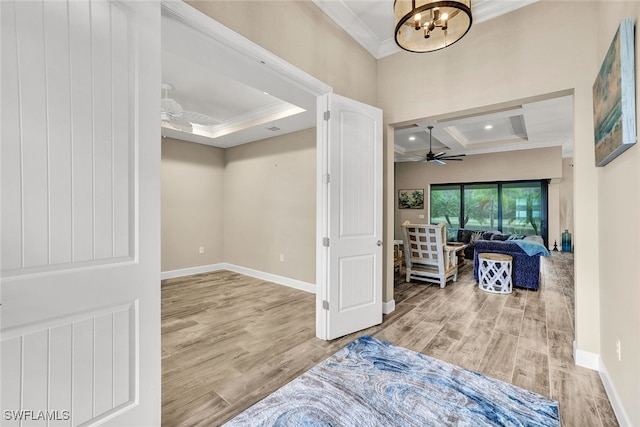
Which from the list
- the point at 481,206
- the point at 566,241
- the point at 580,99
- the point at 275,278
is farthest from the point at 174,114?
the point at 566,241

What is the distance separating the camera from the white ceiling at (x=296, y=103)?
220 cm

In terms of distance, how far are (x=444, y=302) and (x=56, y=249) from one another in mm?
4041

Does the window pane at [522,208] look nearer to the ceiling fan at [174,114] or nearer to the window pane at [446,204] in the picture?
the window pane at [446,204]

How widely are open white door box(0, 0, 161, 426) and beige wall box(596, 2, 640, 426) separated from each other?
252 cm

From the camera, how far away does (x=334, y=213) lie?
2.65m

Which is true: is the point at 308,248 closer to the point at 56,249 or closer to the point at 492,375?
the point at 492,375

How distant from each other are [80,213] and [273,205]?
12.6 ft

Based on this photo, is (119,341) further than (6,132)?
Yes

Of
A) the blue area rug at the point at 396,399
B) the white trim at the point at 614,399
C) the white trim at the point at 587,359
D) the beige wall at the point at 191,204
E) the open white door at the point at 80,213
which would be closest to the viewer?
the open white door at the point at 80,213

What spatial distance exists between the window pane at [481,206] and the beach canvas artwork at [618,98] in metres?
6.73

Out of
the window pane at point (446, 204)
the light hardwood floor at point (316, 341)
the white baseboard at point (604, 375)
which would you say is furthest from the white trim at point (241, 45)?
the window pane at point (446, 204)

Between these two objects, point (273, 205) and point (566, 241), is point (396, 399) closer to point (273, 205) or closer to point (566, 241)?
point (273, 205)

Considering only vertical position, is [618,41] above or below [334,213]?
above

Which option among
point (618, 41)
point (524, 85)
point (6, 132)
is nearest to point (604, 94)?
point (618, 41)
